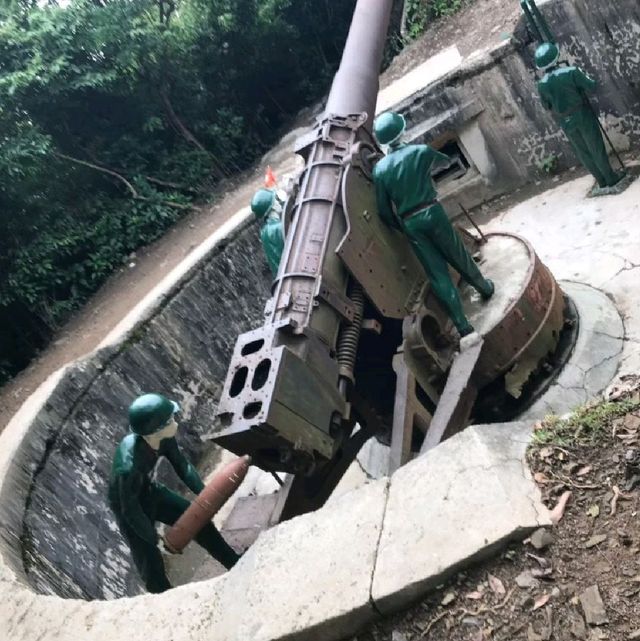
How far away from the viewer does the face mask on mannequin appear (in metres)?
3.59

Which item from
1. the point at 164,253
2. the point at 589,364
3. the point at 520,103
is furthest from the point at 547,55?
the point at 164,253

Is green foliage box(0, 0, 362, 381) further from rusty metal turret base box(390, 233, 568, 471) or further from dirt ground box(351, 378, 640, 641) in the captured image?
dirt ground box(351, 378, 640, 641)

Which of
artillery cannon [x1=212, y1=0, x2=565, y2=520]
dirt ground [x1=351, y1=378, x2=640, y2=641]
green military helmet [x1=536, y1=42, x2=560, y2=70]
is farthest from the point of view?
green military helmet [x1=536, y1=42, x2=560, y2=70]

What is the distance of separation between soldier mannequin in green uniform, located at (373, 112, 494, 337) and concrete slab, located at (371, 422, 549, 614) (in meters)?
1.92

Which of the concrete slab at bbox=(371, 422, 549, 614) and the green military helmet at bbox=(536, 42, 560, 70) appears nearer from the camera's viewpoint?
the concrete slab at bbox=(371, 422, 549, 614)

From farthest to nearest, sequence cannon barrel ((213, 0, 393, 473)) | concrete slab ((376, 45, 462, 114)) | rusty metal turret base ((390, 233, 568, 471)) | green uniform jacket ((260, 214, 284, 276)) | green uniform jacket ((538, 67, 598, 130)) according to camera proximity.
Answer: concrete slab ((376, 45, 462, 114))
green uniform jacket ((538, 67, 598, 130))
green uniform jacket ((260, 214, 284, 276))
rusty metal turret base ((390, 233, 568, 471))
cannon barrel ((213, 0, 393, 473))

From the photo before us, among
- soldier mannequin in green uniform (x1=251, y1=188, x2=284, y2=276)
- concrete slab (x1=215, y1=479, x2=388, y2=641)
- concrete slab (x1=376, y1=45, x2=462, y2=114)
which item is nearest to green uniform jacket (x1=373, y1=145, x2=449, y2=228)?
soldier mannequin in green uniform (x1=251, y1=188, x2=284, y2=276)

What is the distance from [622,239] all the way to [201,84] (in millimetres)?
9087

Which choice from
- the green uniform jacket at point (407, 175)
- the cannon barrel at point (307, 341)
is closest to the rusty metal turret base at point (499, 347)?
the cannon barrel at point (307, 341)

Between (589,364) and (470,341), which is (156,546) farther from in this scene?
(589,364)

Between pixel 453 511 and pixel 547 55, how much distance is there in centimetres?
508

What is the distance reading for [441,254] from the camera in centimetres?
423

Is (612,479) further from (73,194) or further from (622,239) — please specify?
(73,194)

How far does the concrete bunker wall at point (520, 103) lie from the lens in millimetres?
6715
